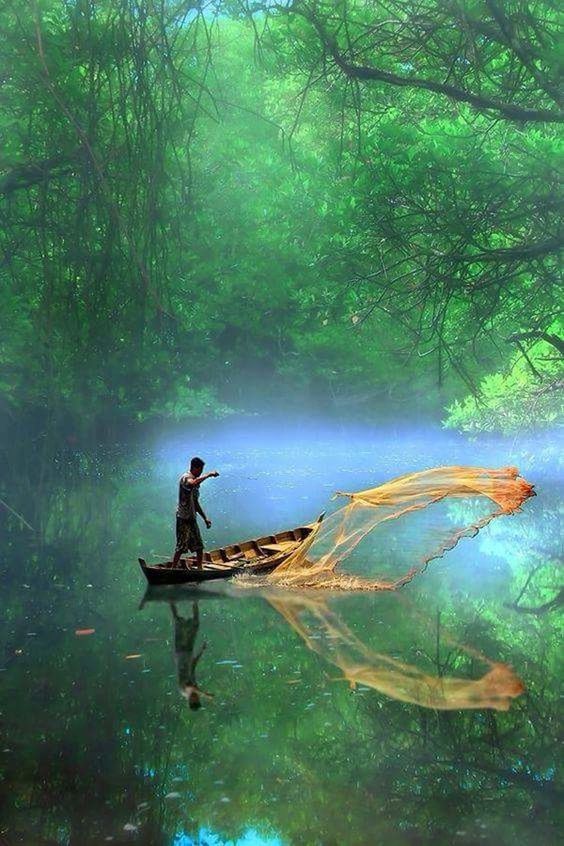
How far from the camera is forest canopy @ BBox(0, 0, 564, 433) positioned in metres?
4.30

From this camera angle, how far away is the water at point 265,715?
24.7ft

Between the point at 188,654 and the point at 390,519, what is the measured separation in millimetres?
5774

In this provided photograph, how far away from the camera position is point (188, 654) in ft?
42.0

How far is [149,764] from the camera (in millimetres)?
8820

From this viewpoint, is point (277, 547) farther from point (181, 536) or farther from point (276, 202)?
point (276, 202)

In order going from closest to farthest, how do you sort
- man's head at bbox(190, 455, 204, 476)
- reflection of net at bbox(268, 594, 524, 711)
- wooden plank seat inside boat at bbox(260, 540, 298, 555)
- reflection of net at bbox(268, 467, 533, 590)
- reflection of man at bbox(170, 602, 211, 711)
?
reflection of net at bbox(268, 594, 524, 711)
reflection of man at bbox(170, 602, 211, 711)
reflection of net at bbox(268, 467, 533, 590)
man's head at bbox(190, 455, 204, 476)
wooden plank seat inside boat at bbox(260, 540, 298, 555)

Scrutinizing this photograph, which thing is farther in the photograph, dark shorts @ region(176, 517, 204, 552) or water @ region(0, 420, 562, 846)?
dark shorts @ region(176, 517, 204, 552)

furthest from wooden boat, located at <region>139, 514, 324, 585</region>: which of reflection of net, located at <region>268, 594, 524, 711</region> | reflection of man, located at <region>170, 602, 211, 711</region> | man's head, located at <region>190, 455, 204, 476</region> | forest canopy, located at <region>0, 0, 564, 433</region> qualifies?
reflection of net, located at <region>268, 594, 524, 711</region>

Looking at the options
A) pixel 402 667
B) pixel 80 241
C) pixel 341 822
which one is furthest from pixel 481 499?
pixel 80 241

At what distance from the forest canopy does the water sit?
107 inches

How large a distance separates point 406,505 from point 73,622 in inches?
213

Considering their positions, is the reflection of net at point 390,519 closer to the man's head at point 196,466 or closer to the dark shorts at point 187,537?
the dark shorts at point 187,537

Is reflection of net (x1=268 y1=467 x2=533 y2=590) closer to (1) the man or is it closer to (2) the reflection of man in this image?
(1) the man

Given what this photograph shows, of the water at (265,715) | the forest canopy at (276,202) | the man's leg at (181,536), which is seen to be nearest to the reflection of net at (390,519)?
the water at (265,715)
